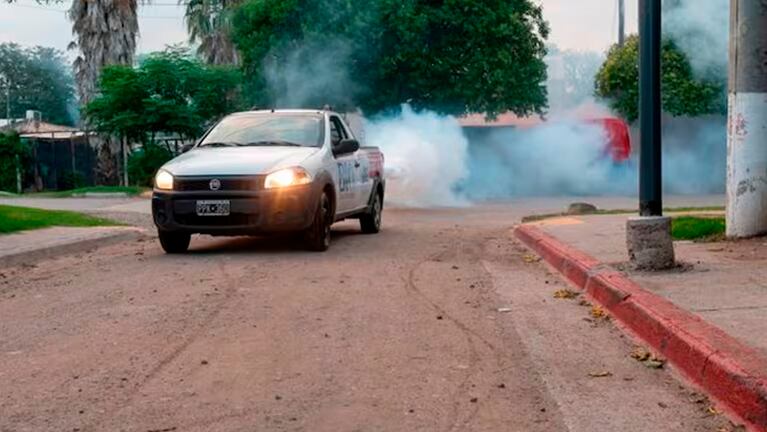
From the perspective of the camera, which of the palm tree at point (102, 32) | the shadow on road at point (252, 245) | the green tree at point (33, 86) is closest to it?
the shadow on road at point (252, 245)

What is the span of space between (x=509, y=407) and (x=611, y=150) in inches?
1116

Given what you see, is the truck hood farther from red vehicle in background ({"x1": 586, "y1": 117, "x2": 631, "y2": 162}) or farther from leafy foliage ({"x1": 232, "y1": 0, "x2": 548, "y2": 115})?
red vehicle in background ({"x1": 586, "y1": 117, "x2": 631, "y2": 162})

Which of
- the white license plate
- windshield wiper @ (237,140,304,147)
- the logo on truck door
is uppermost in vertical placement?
windshield wiper @ (237,140,304,147)

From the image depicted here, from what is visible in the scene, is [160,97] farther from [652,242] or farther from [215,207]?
[652,242]

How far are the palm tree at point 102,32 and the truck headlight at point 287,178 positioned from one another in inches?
1019

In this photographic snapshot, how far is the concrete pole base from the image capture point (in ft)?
28.9

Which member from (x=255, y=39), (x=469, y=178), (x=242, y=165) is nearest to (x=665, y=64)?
(x=469, y=178)

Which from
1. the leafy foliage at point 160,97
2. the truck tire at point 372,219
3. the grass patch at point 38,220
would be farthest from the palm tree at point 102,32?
the truck tire at point 372,219

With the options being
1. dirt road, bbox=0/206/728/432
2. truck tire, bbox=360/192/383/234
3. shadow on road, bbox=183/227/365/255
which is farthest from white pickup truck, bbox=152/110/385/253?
truck tire, bbox=360/192/383/234

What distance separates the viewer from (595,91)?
35375 millimetres

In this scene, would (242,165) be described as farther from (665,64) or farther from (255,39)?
(665,64)

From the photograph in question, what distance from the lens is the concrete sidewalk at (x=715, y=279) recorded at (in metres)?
6.56

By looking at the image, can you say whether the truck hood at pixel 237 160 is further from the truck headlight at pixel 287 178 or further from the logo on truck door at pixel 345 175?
the logo on truck door at pixel 345 175

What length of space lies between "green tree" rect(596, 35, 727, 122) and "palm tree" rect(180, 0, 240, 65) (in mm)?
16458
